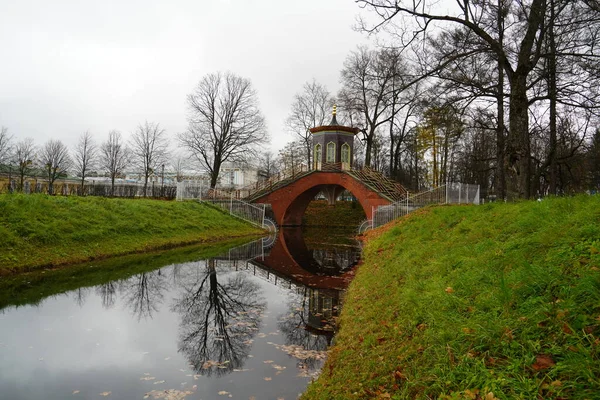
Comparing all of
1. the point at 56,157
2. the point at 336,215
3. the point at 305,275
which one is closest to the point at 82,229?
the point at 305,275

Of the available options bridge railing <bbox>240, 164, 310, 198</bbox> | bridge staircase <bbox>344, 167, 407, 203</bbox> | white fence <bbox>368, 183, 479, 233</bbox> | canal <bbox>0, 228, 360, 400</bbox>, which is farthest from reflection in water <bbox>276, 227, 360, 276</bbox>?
bridge railing <bbox>240, 164, 310, 198</bbox>

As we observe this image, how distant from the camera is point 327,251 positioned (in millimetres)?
18250

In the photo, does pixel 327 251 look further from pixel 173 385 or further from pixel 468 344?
pixel 468 344

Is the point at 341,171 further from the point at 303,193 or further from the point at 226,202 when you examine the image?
the point at 226,202

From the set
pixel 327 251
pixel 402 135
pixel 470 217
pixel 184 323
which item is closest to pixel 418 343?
pixel 184 323

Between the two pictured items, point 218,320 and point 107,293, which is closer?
point 218,320

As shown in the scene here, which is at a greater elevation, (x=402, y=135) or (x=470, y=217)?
(x=402, y=135)

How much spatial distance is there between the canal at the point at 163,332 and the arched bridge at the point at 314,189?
1534cm

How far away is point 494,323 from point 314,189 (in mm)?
29089

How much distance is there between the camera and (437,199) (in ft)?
66.4

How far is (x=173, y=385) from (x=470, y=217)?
674 centimetres

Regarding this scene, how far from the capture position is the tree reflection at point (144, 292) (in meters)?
7.78

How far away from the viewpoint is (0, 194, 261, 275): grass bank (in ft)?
35.8

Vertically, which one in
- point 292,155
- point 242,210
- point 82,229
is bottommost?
point 82,229
